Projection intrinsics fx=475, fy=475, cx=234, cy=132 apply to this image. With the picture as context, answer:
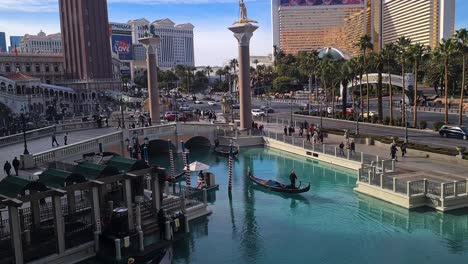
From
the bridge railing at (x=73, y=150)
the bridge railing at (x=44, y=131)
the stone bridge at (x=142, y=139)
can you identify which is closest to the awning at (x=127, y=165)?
the bridge railing at (x=73, y=150)

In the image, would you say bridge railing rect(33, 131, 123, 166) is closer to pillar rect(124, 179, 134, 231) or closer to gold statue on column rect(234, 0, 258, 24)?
pillar rect(124, 179, 134, 231)

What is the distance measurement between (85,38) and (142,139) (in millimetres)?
90106

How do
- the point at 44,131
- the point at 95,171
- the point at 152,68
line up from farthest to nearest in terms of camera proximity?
the point at 152,68
the point at 44,131
the point at 95,171

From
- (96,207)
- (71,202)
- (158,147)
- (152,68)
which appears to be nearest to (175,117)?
(152,68)

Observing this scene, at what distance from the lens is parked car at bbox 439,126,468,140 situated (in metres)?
50.7

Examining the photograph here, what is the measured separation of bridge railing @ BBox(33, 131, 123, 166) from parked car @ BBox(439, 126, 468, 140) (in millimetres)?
35881

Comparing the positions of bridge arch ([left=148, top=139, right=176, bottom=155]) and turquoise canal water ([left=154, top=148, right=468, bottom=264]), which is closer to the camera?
turquoise canal water ([left=154, top=148, right=468, bottom=264])

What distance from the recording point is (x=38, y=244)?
75.2ft

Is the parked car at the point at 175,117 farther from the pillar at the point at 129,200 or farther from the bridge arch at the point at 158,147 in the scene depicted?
the pillar at the point at 129,200

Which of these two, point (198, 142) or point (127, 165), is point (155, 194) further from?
point (198, 142)

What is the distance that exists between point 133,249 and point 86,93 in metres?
113

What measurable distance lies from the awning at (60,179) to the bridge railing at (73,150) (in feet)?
43.2

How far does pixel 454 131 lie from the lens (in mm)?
51875

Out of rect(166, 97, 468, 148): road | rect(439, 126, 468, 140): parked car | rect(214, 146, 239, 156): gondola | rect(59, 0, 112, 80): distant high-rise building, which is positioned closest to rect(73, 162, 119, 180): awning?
rect(214, 146, 239, 156): gondola
